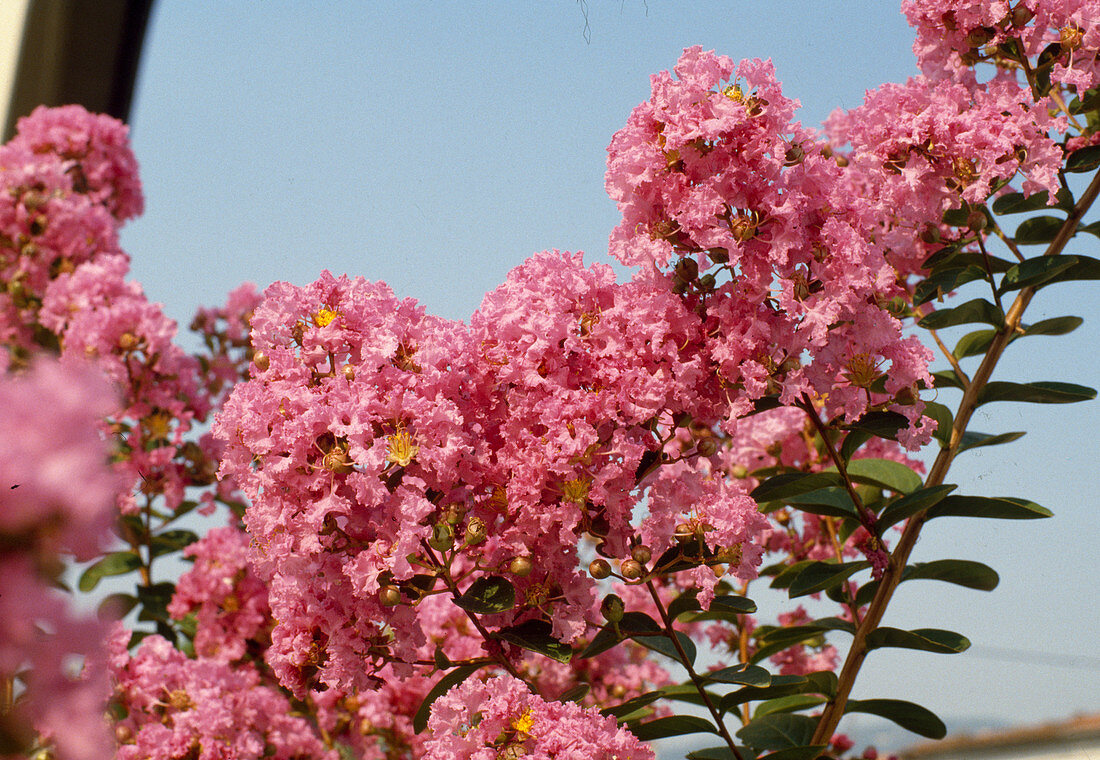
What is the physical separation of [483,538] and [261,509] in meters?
0.24

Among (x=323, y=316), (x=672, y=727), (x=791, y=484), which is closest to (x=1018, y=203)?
(x=791, y=484)

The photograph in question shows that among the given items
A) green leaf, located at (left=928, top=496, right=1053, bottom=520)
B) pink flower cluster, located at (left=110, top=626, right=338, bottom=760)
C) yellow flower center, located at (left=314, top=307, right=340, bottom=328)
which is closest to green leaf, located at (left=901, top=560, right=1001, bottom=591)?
green leaf, located at (left=928, top=496, right=1053, bottom=520)

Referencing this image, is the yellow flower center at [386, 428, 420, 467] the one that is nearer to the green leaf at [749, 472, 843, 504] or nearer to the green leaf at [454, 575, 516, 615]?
the green leaf at [454, 575, 516, 615]

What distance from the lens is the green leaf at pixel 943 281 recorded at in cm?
123


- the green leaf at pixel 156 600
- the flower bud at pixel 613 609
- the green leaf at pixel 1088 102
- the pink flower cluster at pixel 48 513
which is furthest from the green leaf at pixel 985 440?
the green leaf at pixel 156 600

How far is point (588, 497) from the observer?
3.15 ft

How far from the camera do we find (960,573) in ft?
4.23

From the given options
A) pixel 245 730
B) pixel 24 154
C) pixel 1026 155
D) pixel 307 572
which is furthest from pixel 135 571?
pixel 1026 155

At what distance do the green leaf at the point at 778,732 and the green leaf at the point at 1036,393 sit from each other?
506mm

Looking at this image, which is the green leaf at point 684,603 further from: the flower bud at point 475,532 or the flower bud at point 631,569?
the flower bud at point 475,532

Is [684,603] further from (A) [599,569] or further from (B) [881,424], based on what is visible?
(B) [881,424]

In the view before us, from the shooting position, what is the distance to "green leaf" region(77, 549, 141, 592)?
1.97 metres

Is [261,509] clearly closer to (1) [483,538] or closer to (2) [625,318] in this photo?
(1) [483,538]

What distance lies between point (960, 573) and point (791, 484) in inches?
12.7
